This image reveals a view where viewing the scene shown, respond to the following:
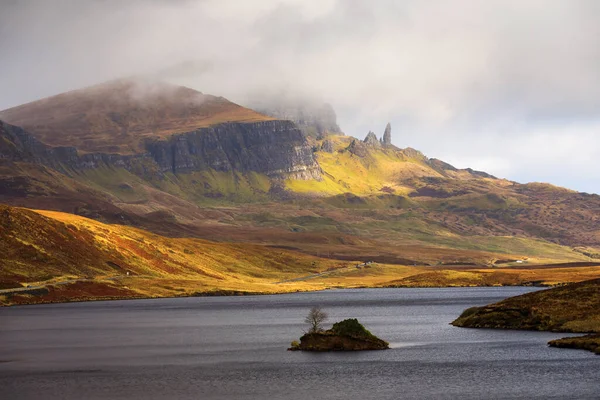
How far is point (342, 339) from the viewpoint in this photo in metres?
104

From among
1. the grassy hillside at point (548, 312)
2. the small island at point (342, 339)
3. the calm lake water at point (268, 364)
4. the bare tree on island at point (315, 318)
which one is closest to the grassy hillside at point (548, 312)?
the grassy hillside at point (548, 312)

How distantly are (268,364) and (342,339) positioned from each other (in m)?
13.4

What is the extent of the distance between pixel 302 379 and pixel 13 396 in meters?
28.0

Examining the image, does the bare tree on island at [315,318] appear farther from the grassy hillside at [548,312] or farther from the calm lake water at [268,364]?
the grassy hillside at [548,312]

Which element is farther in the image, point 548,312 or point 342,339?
point 548,312

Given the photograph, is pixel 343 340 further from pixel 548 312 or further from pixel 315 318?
pixel 548 312

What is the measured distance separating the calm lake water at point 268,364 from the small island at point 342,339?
281 cm

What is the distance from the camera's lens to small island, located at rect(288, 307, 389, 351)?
104m

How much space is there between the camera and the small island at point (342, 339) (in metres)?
104

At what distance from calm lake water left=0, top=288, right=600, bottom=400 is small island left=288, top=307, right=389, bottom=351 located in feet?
9.23

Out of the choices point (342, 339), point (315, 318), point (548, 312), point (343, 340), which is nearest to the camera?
point (315, 318)

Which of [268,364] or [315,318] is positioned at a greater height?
[315,318]

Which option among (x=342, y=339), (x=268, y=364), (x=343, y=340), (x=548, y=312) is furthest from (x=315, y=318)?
(x=548, y=312)

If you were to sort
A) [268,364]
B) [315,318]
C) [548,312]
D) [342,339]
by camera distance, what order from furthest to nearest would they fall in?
[548,312]
[342,339]
[315,318]
[268,364]
